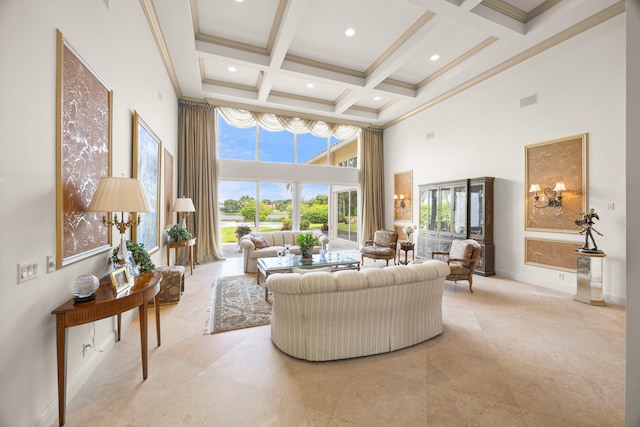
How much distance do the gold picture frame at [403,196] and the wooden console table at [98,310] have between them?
6760 millimetres

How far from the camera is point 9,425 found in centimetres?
136

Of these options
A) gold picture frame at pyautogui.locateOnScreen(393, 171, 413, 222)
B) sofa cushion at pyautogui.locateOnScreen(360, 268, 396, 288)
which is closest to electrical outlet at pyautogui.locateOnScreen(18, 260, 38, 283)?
sofa cushion at pyautogui.locateOnScreen(360, 268, 396, 288)

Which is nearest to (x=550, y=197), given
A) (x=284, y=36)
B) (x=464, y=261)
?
(x=464, y=261)

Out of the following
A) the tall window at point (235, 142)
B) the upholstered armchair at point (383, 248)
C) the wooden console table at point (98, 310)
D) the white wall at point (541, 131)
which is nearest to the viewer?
the wooden console table at point (98, 310)

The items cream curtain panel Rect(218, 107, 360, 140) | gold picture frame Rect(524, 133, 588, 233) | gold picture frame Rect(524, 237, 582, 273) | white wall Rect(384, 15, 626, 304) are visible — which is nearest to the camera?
white wall Rect(384, 15, 626, 304)

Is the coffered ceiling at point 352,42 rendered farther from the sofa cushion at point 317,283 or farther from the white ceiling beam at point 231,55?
the sofa cushion at point 317,283

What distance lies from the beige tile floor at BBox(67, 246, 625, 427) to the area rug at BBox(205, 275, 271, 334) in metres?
0.19

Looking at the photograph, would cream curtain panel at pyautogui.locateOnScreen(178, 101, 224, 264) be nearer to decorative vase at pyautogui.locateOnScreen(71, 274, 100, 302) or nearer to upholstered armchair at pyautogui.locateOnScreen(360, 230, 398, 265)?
upholstered armchair at pyautogui.locateOnScreen(360, 230, 398, 265)

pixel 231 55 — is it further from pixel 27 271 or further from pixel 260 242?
pixel 27 271

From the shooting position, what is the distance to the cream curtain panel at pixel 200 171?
6.57 m

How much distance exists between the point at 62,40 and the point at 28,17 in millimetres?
284

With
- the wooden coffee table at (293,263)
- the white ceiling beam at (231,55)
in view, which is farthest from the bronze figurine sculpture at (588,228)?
the white ceiling beam at (231,55)

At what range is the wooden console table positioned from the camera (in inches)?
62.6

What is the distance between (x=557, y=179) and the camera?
14.5ft
